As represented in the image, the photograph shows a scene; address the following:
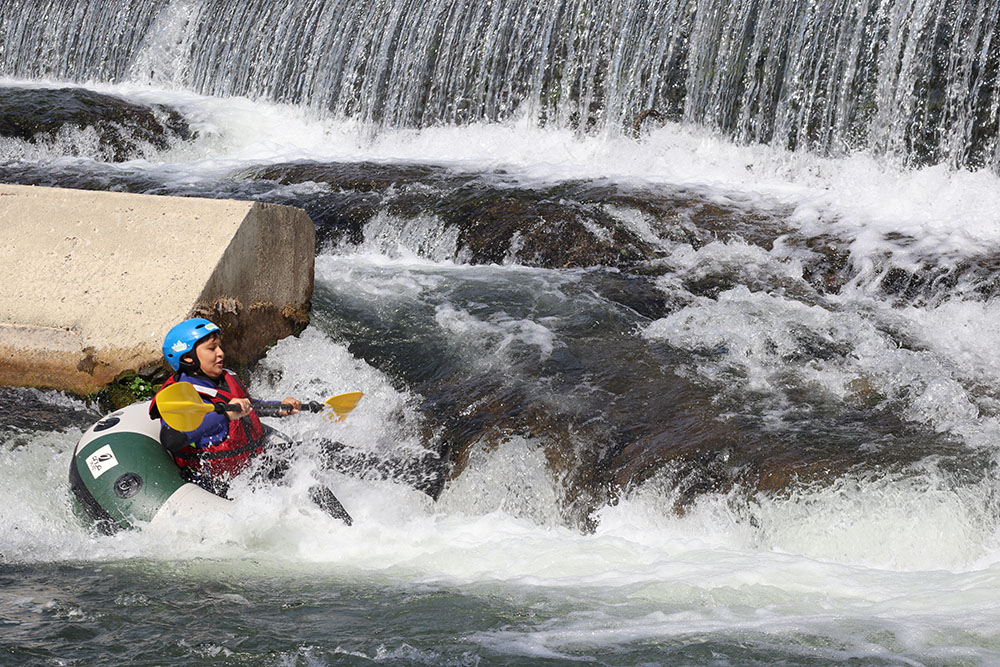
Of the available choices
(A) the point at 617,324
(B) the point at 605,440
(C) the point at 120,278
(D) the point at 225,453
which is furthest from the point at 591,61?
(D) the point at 225,453

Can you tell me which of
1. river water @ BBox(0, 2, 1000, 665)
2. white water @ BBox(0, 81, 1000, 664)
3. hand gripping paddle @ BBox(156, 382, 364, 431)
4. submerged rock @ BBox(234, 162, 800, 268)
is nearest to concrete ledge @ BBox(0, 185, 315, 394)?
river water @ BBox(0, 2, 1000, 665)

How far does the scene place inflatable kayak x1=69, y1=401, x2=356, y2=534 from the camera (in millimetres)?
4379

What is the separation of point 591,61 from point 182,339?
295 inches

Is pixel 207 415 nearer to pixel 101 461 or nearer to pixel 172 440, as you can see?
pixel 172 440

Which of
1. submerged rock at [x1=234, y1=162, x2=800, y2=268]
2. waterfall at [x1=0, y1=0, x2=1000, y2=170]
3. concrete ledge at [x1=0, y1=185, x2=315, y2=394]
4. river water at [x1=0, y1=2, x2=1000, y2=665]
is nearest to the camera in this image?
river water at [x1=0, y1=2, x2=1000, y2=665]

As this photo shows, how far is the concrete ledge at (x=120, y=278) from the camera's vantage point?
5.41m

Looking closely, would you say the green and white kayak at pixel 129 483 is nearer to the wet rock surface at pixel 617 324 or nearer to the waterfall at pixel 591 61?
the wet rock surface at pixel 617 324

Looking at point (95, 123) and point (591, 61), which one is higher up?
point (591, 61)

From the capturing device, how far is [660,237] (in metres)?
8.03

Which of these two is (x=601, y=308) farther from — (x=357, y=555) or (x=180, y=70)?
(x=180, y=70)

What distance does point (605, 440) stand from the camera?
16.7 ft

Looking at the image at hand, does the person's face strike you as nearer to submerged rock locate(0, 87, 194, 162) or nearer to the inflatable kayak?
the inflatable kayak

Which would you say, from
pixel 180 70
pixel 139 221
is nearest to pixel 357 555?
pixel 139 221

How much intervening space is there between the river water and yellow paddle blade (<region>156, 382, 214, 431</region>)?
0.42 meters
